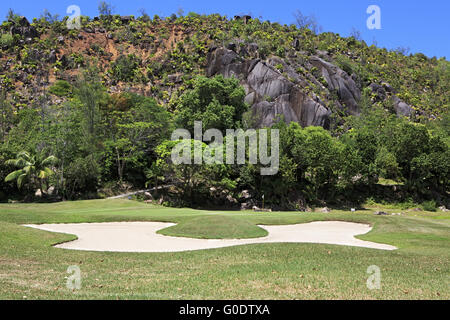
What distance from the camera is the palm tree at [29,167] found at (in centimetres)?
4577

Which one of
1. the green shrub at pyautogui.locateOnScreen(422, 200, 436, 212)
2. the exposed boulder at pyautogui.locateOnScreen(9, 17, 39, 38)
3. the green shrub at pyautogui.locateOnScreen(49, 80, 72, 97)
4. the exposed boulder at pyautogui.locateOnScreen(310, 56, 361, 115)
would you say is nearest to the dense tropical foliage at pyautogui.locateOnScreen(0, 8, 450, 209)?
the green shrub at pyautogui.locateOnScreen(49, 80, 72, 97)

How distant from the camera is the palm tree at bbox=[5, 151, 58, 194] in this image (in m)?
45.8

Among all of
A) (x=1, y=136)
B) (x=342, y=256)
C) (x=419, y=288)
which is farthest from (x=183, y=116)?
(x=419, y=288)

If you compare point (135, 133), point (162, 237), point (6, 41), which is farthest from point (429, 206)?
point (6, 41)

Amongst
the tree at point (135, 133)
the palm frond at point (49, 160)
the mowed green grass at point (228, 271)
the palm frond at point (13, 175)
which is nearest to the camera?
the mowed green grass at point (228, 271)

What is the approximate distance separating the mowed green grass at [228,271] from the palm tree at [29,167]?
93.5 feet

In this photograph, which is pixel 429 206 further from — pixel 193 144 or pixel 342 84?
pixel 342 84

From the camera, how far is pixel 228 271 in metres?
12.6

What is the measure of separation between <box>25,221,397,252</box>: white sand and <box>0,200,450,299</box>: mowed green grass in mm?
1732

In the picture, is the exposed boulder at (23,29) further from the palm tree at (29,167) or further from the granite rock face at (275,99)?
the palm tree at (29,167)

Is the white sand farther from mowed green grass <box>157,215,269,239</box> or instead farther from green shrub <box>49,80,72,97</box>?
green shrub <box>49,80,72,97</box>

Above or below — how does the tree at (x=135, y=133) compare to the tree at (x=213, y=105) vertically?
below

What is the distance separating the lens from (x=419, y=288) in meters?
10.6

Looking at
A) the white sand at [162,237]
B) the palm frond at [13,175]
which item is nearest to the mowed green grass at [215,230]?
the white sand at [162,237]
